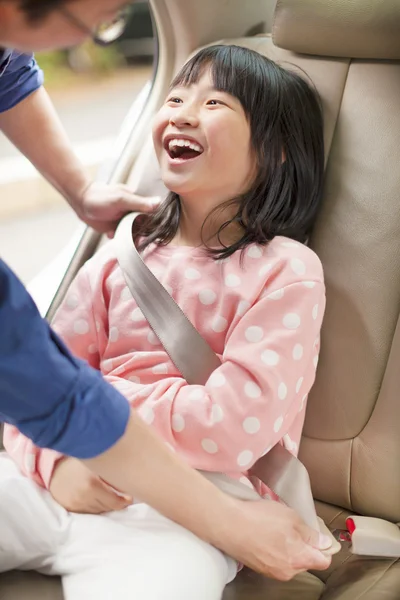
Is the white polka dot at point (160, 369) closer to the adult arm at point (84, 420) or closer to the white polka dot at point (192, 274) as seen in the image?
the white polka dot at point (192, 274)

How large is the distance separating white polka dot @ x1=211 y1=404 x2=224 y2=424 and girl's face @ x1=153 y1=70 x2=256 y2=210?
0.38 meters

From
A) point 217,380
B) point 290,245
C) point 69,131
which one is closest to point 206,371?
point 217,380

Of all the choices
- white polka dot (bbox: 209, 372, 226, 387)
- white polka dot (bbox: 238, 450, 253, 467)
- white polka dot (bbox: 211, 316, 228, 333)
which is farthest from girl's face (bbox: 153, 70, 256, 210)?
white polka dot (bbox: 238, 450, 253, 467)

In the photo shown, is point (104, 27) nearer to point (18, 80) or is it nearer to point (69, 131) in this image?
point (18, 80)

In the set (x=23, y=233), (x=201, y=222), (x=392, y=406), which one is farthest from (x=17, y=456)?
(x=23, y=233)

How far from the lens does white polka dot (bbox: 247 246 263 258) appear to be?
1.32m

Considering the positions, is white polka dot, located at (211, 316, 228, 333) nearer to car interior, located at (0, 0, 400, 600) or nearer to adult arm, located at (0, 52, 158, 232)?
car interior, located at (0, 0, 400, 600)

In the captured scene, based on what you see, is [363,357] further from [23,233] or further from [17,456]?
[23,233]

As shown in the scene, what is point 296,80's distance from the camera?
56.4 inches

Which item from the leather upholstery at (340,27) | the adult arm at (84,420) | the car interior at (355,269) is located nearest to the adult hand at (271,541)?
the adult arm at (84,420)

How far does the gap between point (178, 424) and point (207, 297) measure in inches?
9.0

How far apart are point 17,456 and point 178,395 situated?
0.90ft

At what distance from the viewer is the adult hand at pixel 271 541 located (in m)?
1.08

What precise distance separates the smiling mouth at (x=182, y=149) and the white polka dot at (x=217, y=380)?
14.7 inches
